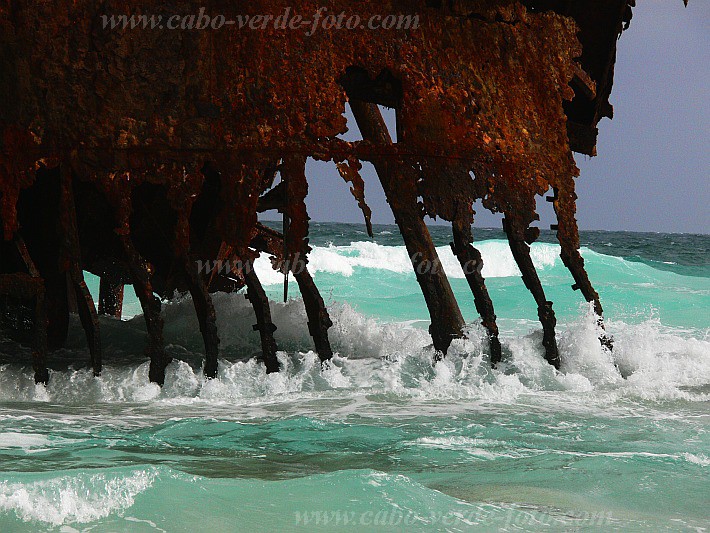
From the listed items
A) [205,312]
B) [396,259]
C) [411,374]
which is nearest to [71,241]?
[205,312]

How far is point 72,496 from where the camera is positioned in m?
3.32

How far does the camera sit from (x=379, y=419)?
16.9ft

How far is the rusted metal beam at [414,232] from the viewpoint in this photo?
559cm

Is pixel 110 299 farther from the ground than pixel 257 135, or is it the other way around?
pixel 257 135

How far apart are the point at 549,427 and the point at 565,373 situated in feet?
4.31

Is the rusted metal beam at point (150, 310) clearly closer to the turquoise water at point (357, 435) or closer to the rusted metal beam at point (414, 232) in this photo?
the turquoise water at point (357, 435)

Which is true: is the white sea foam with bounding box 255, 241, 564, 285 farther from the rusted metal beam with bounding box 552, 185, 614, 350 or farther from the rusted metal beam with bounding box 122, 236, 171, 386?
the rusted metal beam with bounding box 122, 236, 171, 386

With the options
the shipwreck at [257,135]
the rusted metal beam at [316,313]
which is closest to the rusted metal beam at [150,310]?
the shipwreck at [257,135]

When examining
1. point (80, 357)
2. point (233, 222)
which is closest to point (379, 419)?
point (233, 222)

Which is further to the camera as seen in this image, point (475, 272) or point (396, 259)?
point (396, 259)

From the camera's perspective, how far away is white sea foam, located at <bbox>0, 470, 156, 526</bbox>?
3199 mm

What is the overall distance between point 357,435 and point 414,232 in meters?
1.51

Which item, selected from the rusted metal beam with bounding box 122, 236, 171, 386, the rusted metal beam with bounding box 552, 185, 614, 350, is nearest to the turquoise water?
the rusted metal beam with bounding box 122, 236, 171, 386

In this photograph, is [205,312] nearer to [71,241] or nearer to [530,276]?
[71,241]
